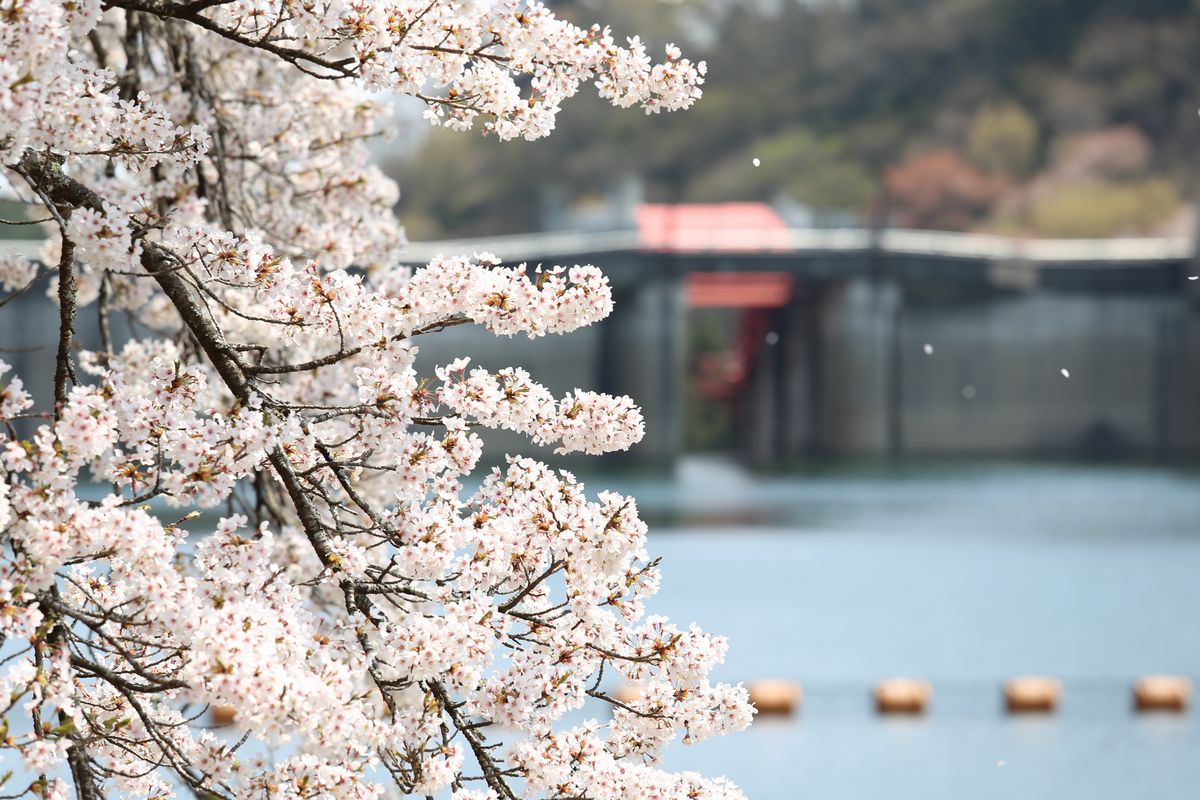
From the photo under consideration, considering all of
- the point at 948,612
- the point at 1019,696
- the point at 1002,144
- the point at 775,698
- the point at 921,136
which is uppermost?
the point at 921,136

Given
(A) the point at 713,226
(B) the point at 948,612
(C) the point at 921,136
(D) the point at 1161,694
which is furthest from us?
(C) the point at 921,136

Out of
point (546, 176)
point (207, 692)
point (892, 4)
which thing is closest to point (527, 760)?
point (207, 692)

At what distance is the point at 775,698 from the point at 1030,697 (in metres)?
2.81

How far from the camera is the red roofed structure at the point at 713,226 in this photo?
189 ft

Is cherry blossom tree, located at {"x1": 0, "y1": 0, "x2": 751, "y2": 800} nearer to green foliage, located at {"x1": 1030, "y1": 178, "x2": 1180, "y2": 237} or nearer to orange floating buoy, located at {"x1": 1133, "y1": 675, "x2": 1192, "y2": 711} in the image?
orange floating buoy, located at {"x1": 1133, "y1": 675, "x2": 1192, "y2": 711}

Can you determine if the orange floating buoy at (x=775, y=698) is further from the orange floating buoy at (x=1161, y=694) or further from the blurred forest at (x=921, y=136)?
the blurred forest at (x=921, y=136)

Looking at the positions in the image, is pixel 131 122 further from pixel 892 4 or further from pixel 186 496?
pixel 892 4

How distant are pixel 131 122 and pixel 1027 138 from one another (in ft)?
246

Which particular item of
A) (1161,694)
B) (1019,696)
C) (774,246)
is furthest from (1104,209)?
(1019,696)

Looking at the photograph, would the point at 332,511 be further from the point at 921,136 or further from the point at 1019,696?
the point at 921,136

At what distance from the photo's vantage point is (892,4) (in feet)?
265

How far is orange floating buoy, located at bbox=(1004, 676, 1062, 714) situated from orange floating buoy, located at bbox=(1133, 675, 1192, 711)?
846 millimetres

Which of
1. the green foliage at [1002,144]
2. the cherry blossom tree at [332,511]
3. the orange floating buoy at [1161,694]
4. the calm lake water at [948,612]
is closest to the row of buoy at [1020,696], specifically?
the orange floating buoy at [1161,694]

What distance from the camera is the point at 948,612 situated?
82.2 feet
